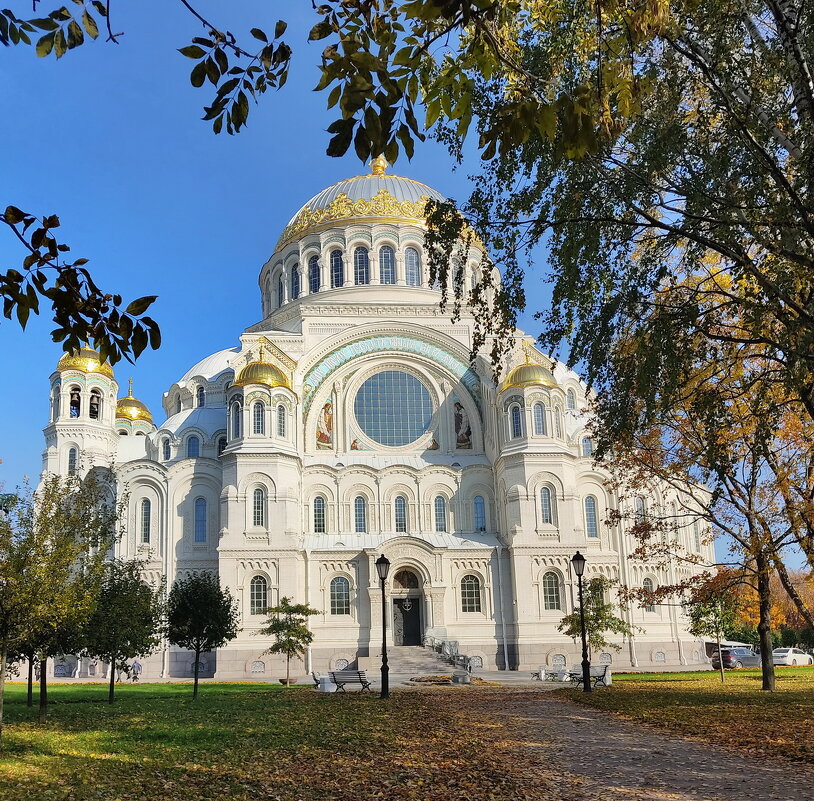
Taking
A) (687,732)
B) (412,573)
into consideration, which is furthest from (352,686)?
(687,732)

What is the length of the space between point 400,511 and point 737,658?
20861mm

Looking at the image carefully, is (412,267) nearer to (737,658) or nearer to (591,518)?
(591,518)

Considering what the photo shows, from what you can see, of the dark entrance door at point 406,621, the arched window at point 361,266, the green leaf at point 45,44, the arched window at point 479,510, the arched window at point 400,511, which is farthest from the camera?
the arched window at point 361,266

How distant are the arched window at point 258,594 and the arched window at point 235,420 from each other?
6781 millimetres

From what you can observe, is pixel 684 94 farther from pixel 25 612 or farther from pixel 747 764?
pixel 25 612

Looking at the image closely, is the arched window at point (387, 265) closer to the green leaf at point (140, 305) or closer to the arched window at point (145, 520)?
the arched window at point (145, 520)

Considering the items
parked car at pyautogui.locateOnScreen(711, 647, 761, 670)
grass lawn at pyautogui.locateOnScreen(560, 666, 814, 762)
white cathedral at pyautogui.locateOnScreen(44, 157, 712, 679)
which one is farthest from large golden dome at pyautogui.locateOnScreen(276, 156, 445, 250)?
grass lawn at pyautogui.locateOnScreen(560, 666, 814, 762)

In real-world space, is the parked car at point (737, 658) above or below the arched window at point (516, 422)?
below

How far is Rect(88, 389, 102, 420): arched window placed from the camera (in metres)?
50.0

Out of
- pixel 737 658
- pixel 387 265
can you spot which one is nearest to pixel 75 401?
pixel 387 265

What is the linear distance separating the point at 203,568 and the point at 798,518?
96.0 feet

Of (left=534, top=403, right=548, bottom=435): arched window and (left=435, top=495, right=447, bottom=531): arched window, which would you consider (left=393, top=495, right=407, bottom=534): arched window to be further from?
(left=534, top=403, right=548, bottom=435): arched window

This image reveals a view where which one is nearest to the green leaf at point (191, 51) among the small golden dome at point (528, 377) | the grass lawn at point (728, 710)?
the grass lawn at point (728, 710)

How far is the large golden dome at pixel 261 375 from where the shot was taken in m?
42.8
